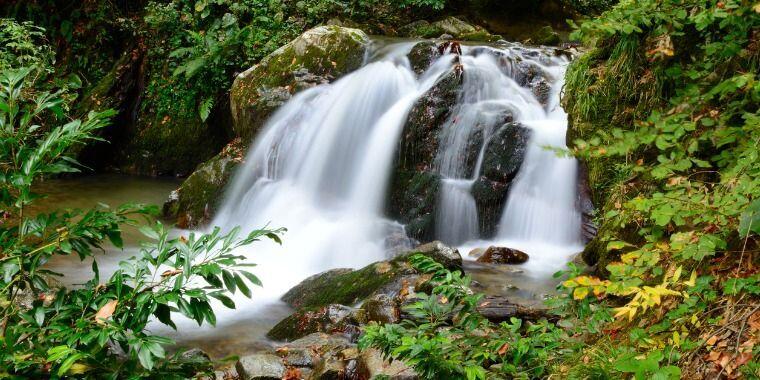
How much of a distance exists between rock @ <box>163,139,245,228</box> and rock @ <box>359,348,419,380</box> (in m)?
5.72

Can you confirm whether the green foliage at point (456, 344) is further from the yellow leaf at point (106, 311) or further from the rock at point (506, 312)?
the rock at point (506, 312)

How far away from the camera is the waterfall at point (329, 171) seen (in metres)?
7.29

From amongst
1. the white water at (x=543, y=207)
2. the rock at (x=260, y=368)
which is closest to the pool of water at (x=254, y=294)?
the white water at (x=543, y=207)

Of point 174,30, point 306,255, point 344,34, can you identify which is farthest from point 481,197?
point 174,30

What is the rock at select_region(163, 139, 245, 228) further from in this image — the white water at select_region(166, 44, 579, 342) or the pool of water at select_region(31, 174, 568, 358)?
the pool of water at select_region(31, 174, 568, 358)

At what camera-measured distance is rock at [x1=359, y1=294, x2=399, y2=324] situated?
4512 mm

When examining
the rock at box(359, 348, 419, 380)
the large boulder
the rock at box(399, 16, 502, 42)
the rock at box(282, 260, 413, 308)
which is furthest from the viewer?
the rock at box(399, 16, 502, 42)

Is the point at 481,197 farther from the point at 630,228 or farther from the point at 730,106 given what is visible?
the point at 730,106

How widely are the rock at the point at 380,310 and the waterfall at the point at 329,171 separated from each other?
2.06 m

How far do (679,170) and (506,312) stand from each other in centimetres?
161

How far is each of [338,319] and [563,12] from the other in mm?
11102

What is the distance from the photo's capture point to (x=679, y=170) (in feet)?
10.3

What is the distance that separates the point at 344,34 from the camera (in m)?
9.71

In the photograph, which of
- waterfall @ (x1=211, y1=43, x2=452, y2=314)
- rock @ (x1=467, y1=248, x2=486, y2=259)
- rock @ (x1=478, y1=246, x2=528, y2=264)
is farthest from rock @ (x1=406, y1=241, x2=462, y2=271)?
waterfall @ (x1=211, y1=43, x2=452, y2=314)
